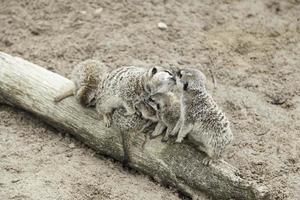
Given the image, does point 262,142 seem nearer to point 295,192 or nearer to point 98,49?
point 295,192

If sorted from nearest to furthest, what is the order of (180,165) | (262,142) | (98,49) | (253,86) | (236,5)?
(180,165)
(262,142)
(253,86)
(98,49)
(236,5)

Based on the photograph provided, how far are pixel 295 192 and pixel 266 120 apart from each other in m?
1.13

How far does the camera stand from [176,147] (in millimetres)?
5406

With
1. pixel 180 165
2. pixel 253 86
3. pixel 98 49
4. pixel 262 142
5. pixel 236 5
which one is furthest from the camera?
pixel 236 5

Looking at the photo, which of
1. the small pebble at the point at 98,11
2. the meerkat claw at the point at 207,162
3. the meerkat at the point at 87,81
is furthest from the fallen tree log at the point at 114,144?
the small pebble at the point at 98,11

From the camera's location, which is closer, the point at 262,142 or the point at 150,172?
the point at 150,172

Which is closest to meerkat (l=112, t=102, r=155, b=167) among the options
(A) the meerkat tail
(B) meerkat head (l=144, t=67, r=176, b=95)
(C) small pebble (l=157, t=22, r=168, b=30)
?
(B) meerkat head (l=144, t=67, r=176, b=95)

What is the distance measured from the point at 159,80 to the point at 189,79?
11.3 inches

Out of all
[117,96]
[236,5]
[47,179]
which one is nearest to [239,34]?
[236,5]

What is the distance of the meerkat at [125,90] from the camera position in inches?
211

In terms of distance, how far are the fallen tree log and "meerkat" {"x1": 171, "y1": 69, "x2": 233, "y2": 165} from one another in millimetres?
155

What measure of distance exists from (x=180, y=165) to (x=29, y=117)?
1.98 m

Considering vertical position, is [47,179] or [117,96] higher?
[117,96]

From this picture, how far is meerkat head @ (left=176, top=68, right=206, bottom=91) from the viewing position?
207 inches
